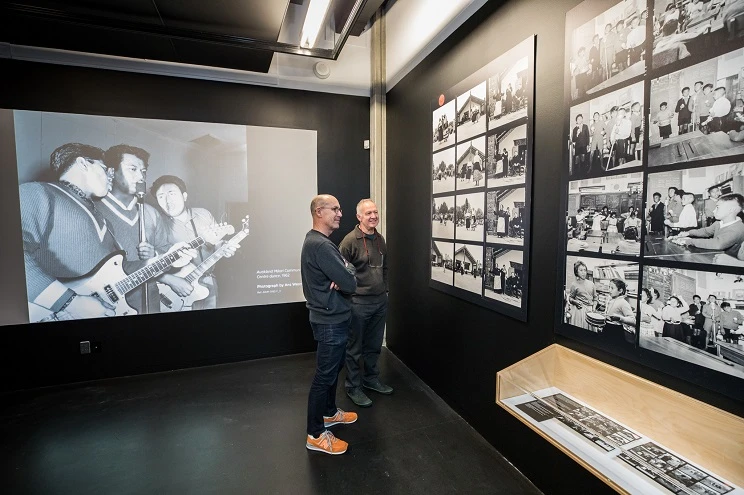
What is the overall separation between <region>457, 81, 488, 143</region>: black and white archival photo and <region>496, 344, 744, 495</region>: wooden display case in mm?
1503

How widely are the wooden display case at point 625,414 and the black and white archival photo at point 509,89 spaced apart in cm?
137

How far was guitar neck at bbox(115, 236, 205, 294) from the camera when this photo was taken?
3.40 metres

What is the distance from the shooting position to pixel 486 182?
2.34 meters

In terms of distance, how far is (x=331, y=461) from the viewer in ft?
7.32

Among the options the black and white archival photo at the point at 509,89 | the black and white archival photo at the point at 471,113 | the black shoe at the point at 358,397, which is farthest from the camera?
the black shoe at the point at 358,397

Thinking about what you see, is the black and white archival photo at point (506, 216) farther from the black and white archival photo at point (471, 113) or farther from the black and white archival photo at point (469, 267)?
the black and white archival photo at point (471, 113)

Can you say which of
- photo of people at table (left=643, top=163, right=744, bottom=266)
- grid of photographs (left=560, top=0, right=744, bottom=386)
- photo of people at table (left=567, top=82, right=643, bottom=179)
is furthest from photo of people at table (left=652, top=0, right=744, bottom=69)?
photo of people at table (left=643, top=163, right=744, bottom=266)

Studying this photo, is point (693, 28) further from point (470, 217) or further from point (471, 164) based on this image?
point (470, 217)

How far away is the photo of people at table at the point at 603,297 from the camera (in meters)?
1.46

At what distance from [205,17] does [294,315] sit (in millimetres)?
2913

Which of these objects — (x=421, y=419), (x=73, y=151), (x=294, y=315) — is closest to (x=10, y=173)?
(x=73, y=151)

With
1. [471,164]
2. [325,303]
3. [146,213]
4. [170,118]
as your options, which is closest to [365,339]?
[325,303]

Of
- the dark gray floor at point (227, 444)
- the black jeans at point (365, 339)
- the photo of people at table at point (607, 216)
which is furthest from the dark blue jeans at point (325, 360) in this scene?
the photo of people at table at point (607, 216)

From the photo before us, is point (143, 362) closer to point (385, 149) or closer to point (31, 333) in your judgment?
point (31, 333)
